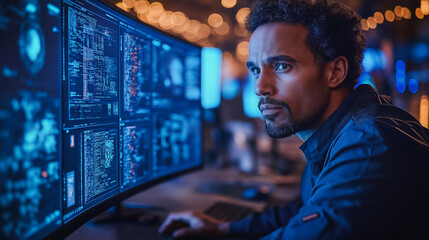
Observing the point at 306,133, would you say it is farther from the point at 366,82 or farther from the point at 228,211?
the point at 366,82

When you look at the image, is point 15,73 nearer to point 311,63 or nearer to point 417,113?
point 311,63

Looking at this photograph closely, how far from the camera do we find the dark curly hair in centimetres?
86

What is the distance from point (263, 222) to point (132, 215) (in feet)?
1.61

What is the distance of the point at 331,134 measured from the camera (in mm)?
830

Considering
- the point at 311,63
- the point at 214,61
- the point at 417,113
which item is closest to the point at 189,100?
the point at 214,61

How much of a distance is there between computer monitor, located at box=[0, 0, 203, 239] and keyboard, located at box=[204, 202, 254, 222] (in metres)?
0.26

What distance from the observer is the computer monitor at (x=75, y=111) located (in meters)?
0.47

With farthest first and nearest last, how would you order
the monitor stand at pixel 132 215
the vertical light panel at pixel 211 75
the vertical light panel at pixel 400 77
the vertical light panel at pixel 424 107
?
the vertical light panel at pixel 400 77
the vertical light panel at pixel 424 107
the vertical light panel at pixel 211 75
the monitor stand at pixel 132 215

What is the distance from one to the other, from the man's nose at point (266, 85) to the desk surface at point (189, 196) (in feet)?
1.87

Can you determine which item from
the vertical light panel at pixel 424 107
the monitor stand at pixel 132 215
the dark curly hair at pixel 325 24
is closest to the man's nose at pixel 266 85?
the dark curly hair at pixel 325 24

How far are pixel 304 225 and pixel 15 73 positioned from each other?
0.64 meters

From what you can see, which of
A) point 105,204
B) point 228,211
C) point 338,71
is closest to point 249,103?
point 228,211

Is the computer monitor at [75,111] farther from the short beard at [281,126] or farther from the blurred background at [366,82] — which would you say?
the short beard at [281,126]

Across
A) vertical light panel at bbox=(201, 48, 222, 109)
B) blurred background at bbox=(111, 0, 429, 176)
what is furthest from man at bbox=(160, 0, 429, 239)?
vertical light panel at bbox=(201, 48, 222, 109)
